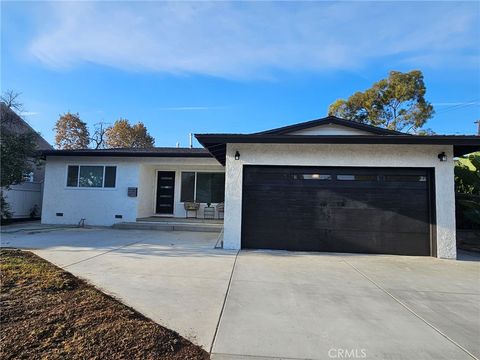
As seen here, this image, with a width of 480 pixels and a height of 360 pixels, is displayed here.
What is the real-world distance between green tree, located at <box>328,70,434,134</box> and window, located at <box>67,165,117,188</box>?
21137 millimetres

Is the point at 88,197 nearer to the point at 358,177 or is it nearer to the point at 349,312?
the point at 358,177

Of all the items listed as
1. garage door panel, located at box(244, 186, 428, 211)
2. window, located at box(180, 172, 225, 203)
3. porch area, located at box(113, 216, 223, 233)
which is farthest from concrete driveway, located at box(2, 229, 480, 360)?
window, located at box(180, 172, 225, 203)

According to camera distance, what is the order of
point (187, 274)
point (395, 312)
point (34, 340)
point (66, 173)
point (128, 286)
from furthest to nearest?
point (66, 173)
point (187, 274)
point (128, 286)
point (395, 312)
point (34, 340)

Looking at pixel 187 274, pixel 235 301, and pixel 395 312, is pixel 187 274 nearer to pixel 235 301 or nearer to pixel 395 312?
pixel 235 301

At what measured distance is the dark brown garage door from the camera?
8867 mm

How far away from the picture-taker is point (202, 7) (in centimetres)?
899

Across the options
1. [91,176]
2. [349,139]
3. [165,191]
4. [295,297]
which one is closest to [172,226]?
[165,191]

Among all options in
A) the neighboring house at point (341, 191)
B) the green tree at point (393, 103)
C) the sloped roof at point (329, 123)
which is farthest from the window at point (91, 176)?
the green tree at point (393, 103)

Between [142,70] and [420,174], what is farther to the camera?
[142,70]

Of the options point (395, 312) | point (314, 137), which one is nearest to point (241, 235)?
point (314, 137)

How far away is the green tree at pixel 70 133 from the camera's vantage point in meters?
36.2

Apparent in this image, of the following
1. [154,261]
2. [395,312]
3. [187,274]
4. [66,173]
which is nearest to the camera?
[395,312]

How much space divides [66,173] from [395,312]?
14.4 metres

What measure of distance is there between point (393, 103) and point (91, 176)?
24021 millimetres
